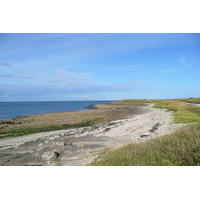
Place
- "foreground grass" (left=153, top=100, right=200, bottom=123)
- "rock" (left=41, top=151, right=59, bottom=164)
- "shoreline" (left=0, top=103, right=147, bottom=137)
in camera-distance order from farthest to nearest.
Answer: "shoreline" (left=0, top=103, right=147, bottom=137) → "foreground grass" (left=153, top=100, right=200, bottom=123) → "rock" (left=41, top=151, right=59, bottom=164)

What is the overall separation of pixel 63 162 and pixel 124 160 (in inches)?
180

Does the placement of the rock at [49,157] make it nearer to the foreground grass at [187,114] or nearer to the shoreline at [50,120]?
the shoreline at [50,120]

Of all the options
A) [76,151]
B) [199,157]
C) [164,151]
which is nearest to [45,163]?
[76,151]

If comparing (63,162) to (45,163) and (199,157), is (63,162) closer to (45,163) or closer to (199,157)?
(45,163)

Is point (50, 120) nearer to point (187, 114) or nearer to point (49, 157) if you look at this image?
point (49, 157)

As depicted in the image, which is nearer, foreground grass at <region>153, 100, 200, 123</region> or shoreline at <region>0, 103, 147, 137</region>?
foreground grass at <region>153, 100, 200, 123</region>

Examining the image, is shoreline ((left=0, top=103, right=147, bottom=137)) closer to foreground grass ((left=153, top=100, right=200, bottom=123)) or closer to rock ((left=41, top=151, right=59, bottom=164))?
foreground grass ((left=153, top=100, right=200, bottom=123))

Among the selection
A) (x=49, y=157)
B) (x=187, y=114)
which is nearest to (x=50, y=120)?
(x=49, y=157)

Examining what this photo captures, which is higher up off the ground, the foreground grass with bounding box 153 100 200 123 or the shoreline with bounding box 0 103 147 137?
the foreground grass with bounding box 153 100 200 123

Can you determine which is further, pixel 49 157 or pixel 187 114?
pixel 187 114

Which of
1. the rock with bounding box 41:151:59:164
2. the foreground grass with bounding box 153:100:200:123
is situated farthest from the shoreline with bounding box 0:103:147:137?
the rock with bounding box 41:151:59:164

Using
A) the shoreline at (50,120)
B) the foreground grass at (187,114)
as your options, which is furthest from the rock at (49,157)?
the foreground grass at (187,114)

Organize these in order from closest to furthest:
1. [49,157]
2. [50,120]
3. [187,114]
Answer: [49,157] < [187,114] < [50,120]

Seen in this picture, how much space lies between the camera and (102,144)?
13969mm
